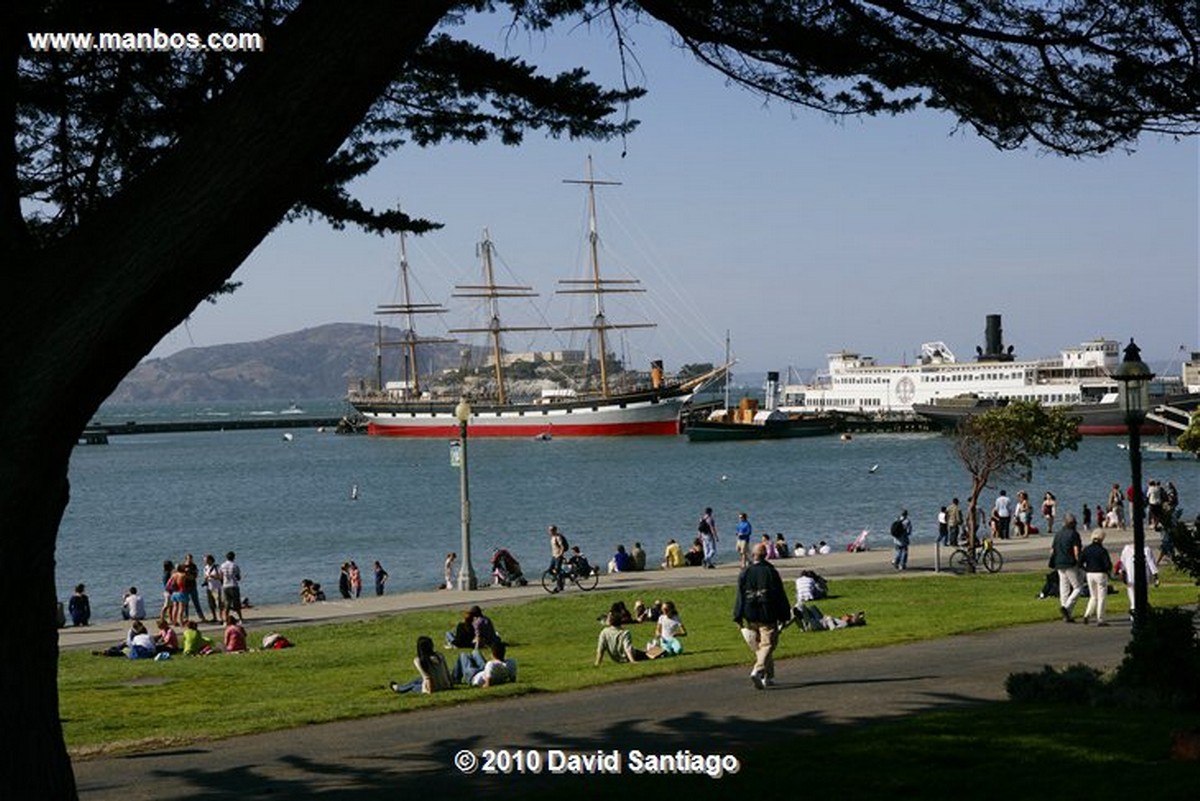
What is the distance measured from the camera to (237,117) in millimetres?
5746

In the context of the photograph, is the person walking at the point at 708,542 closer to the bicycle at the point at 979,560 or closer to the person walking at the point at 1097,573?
the bicycle at the point at 979,560

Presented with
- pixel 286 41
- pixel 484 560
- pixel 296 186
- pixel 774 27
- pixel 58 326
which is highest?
pixel 774 27

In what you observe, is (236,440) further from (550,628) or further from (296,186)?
(296,186)

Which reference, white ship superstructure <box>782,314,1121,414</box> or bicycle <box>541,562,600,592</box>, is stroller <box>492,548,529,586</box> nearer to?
bicycle <box>541,562,600,592</box>

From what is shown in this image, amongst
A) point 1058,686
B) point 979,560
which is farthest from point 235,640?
point 979,560

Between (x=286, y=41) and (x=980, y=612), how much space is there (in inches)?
651

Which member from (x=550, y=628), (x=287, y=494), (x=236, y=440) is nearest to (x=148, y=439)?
(x=236, y=440)

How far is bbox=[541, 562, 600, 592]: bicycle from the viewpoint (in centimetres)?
2853

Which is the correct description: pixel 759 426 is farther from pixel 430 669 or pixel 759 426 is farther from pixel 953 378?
pixel 430 669

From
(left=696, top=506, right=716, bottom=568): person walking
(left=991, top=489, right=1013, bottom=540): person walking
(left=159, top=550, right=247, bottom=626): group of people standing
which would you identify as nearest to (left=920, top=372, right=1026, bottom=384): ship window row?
(left=991, top=489, right=1013, bottom=540): person walking

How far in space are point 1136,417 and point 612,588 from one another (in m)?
14.2

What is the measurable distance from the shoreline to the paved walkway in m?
10.4

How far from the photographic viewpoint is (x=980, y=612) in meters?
20.5

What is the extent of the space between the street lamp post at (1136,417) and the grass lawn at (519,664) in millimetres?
3110
